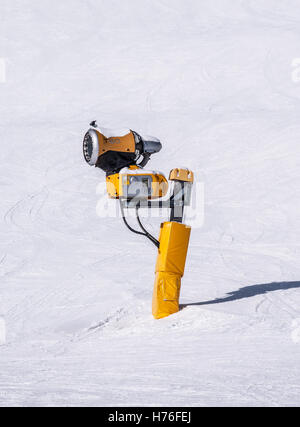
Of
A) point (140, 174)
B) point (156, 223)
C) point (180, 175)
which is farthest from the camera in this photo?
point (156, 223)

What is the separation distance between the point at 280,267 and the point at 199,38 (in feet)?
53.1

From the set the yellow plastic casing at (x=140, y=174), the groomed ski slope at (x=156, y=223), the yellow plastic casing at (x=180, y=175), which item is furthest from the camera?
the yellow plastic casing at (x=180, y=175)

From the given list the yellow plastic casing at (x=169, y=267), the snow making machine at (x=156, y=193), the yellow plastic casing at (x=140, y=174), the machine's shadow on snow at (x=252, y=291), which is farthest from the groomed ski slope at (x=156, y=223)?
the yellow plastic casing at (x=140, y=174)

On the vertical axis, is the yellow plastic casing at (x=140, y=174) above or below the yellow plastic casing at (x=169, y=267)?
above

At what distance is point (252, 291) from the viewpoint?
7.04m

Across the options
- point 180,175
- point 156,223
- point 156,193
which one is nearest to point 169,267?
point 156,193

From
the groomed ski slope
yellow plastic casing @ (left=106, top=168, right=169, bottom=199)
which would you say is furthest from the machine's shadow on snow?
yellow plastic casing @ (left=106, top=168, right=169, bottom=199)

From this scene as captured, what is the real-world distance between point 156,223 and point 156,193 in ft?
19.6

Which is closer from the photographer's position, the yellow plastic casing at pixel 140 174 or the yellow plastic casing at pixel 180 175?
the yellow plastic casing at pixel 140 174

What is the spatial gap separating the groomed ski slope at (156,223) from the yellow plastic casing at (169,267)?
18 cm

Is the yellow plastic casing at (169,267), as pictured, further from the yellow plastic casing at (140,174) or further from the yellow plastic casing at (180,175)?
the yellow plastic casing at (180,175)

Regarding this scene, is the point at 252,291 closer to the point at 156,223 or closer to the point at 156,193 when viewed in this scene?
the point at 156,193

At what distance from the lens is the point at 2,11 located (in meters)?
25.5

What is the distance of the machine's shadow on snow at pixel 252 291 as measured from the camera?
650cm
